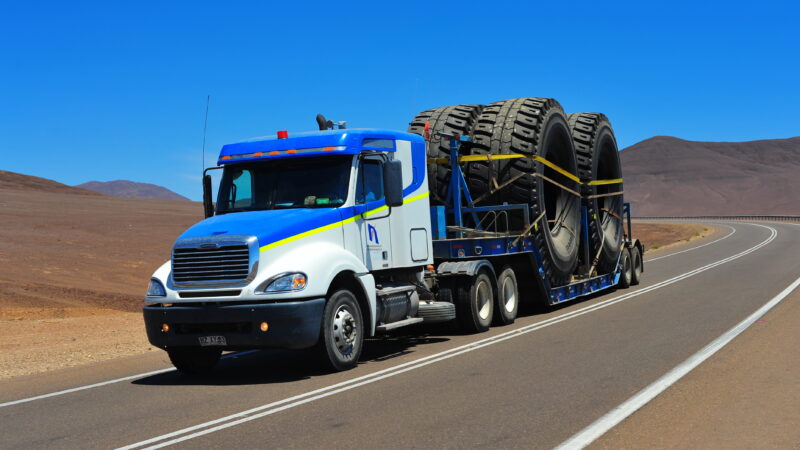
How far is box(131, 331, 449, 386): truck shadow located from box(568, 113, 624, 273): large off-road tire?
21.3 ft

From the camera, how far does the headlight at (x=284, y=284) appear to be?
8906 millimetres

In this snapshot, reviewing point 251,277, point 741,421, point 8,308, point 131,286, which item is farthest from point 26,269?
point 741,421

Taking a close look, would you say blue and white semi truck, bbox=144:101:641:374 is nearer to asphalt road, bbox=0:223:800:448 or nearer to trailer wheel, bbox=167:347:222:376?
trailer wheel, bbox=167:347:222:376

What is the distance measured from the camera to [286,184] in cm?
1027

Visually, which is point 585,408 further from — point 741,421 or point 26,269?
point 26,269

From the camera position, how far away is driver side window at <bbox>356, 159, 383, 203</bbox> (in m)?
10.3

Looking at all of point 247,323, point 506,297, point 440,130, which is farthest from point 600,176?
point 247,323

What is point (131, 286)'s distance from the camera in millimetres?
26547

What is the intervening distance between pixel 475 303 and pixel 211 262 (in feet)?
15.6

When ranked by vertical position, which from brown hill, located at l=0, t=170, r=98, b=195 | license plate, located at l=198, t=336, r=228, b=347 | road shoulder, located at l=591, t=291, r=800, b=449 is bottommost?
road shoulder, located at l=591, t=291, r=800, b=449

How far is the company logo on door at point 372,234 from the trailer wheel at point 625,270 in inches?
420

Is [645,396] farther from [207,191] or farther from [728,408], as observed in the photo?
[207,191]

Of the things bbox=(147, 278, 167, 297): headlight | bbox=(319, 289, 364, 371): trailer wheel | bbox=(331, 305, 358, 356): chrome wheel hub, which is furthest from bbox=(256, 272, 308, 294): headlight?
bbox=(147, 278, 167, 297): headlight

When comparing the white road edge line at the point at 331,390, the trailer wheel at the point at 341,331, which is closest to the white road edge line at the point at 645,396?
the white road edge line at the point at 331,390
